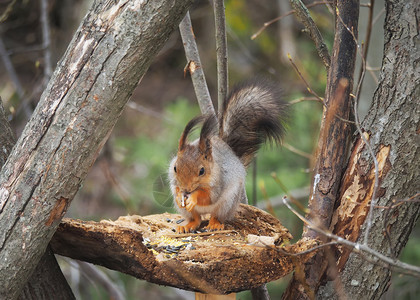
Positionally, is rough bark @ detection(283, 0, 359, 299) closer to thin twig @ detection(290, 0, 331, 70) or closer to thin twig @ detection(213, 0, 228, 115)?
thin twig @ detection(290, 0, 331, 70)

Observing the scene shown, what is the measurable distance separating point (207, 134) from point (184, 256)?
1.84 feet

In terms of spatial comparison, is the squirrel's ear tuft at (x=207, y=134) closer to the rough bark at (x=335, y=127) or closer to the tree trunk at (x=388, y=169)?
the rough bark at (x=335, y=127)

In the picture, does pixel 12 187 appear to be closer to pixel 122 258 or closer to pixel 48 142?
pixel 48 142

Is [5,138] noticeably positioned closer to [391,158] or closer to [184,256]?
[184,256]

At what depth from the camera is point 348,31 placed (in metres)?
1.59

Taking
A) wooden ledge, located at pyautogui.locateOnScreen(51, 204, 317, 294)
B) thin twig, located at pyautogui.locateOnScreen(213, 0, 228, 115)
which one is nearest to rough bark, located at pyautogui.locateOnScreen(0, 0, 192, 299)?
wooden ledge, located at pyautogui.locateOnScreen(51, 204, 317, 294)

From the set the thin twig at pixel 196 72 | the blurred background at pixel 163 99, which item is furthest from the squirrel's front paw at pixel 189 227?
the thin twig at pixel 196 72

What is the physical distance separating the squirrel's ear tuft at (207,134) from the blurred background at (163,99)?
0.27 m

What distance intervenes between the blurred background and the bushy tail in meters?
0.06

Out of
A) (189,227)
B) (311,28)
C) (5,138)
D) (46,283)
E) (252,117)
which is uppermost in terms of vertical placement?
(311,28)

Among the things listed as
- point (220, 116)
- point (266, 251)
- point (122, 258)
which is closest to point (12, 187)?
point (122, 258)

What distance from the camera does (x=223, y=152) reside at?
1969 millimetres

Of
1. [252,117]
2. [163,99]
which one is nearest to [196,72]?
[252,117]

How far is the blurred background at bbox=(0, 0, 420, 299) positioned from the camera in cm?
287
